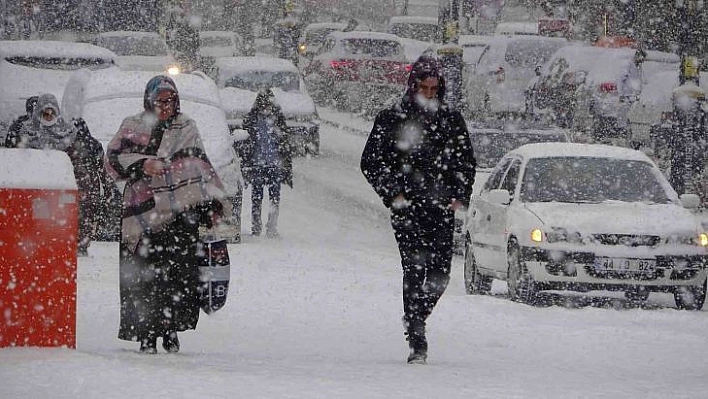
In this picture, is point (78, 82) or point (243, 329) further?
point (78, 82)

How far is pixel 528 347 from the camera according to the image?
1054 cm

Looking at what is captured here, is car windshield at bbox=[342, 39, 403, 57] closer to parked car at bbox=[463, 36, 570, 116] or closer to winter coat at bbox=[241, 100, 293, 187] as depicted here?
parked car at bbox=[463, 36, 570, 116]

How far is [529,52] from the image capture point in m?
32.9

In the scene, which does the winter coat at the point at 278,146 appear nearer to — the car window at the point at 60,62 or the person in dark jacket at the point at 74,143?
the car window at the point at 60,62

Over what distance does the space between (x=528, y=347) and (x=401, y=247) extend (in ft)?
6.10

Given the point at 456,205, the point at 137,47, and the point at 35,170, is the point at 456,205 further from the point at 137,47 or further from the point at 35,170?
the point at 137,47

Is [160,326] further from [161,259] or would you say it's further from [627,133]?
[627,133]

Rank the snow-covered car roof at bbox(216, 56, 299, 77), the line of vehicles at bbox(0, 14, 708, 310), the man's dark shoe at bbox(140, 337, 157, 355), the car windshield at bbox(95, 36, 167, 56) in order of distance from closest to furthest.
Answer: the man's dark shoe at bbox(140, 337, 157, 355)
the line of vehicles at bbox(0, 14, 708, 310)
the snow-covered car roof at bbox(216, 56, 299, 77)
the car windshield at bbox(95, 36, 167, 56)

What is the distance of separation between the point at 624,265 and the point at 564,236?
54 cm

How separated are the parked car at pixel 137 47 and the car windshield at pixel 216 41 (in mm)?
11846

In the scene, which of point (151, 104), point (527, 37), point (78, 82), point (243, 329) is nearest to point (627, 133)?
point (527, 37)

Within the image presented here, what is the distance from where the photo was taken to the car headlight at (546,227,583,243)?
1296cm

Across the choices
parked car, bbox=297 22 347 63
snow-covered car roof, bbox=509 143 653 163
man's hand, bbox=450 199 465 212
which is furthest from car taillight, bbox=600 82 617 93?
man's hand, bbox=450 199 465 212

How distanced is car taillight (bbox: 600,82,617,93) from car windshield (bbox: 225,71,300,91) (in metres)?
5.70
